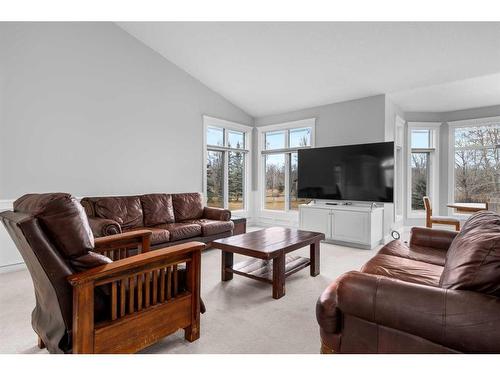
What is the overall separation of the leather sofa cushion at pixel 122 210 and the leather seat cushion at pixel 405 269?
9.64ft

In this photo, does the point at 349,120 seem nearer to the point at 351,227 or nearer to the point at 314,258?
the point at 351,227

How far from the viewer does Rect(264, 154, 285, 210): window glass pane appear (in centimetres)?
604

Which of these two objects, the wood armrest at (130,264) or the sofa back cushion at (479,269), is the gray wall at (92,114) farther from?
the sofa back cushion at (479,269)

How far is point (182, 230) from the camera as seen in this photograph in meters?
3.63

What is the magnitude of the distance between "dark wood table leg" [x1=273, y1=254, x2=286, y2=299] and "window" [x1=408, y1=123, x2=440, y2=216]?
4.38 meters

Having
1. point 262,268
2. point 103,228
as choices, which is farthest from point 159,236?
point 262,268

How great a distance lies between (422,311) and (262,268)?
71.7 inches

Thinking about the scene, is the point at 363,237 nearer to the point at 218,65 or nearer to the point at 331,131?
the point at 331,131

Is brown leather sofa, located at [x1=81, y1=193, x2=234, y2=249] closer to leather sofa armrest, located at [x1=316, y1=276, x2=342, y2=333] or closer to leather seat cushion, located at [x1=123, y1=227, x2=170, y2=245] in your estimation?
leather seat cushion, located at [x1=123, y1=227, x2=170, y2=245]

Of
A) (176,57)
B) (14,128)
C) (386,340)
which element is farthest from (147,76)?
(386,340)

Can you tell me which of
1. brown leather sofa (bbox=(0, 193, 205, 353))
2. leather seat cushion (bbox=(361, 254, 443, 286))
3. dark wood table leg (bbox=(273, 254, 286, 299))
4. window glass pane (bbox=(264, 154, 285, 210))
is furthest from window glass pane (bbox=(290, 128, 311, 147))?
brown leather sofa (bbox=(0, 193, 205, 353))

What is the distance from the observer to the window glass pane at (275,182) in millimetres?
6035

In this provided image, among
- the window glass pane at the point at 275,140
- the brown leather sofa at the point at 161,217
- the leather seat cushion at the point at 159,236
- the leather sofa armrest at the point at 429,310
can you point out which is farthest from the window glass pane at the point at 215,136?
the leather sofa armrest at the point at 429,310

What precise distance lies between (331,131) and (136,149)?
339cm
